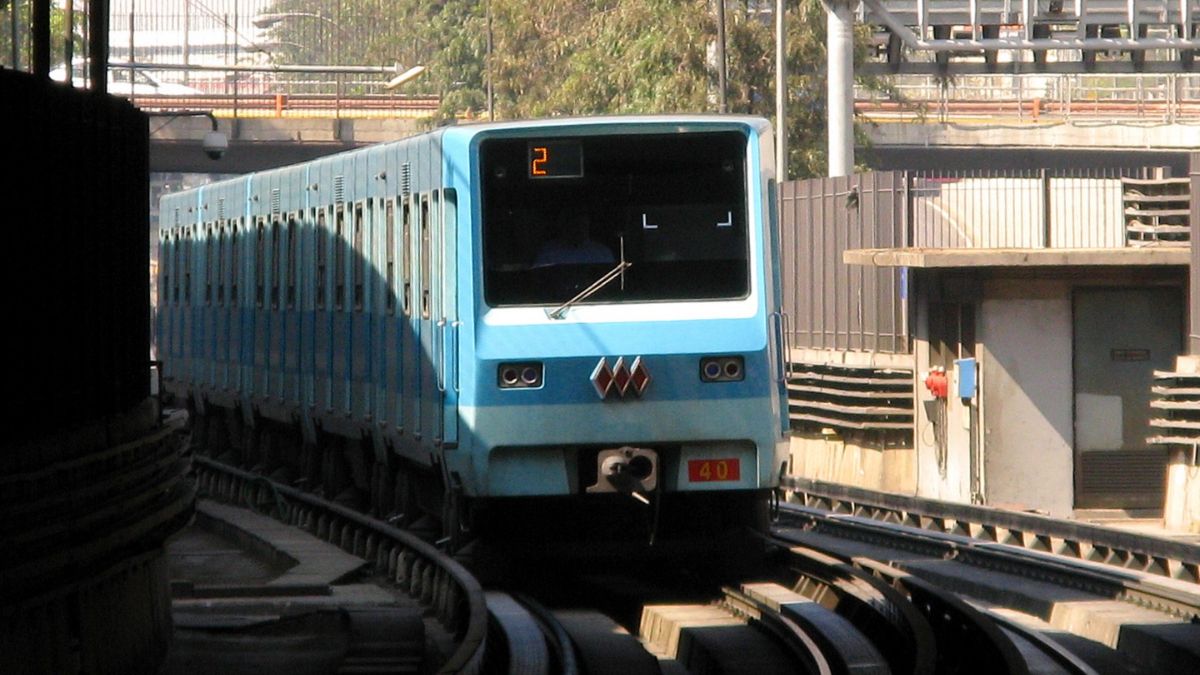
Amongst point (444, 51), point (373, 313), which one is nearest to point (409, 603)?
point (373, 313)

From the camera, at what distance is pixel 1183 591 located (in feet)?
48.2

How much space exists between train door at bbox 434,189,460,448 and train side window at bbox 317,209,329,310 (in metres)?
5.24

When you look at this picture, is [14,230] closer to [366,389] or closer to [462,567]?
[462,567]

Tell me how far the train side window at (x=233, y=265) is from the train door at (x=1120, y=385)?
8860 millimetres

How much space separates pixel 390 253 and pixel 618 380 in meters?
3.26

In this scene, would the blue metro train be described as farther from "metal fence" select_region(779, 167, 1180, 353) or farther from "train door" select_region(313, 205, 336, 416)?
"metal fence" select_region(779, 167, 1180, 353)

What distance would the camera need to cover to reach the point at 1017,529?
66.5ft

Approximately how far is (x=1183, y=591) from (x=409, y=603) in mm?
4594

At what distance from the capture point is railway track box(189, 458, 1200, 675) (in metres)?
12.2

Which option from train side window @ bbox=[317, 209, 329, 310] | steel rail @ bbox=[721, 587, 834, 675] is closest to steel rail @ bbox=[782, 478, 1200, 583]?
steel rail @ bbox=[721, 587, 834, 675]

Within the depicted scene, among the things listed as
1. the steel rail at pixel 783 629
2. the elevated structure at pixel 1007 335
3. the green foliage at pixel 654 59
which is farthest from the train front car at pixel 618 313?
the green foliage at pixel 654 59

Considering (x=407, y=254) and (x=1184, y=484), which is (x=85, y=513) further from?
(x=1184, y=484)

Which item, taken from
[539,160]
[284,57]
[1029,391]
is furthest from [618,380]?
[284,57]

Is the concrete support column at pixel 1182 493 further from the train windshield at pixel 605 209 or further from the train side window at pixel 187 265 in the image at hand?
the train side window at pixel 187 265
